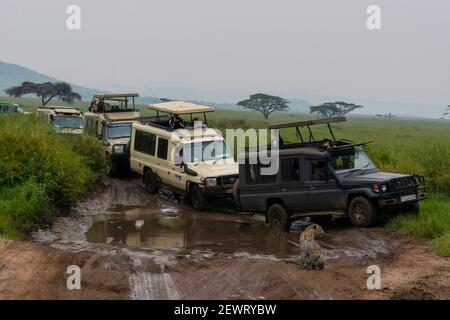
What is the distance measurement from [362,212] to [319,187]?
112 cm

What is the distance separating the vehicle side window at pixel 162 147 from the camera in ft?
62.0

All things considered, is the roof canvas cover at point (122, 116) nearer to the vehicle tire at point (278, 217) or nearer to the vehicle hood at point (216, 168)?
the vehicle hood at point (216, 168)

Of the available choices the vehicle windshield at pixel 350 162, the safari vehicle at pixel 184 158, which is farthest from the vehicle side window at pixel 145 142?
the vehicle windshield at pixel 350 162

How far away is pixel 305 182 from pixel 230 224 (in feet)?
7.71

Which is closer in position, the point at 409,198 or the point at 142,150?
the point at 409,198

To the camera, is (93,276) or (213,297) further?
(93,276)

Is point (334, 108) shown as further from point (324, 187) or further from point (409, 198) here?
point (409, 198)

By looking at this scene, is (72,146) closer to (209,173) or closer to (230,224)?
(209,173)

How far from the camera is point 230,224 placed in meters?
15.4

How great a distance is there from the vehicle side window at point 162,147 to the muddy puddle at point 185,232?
2.13 metres

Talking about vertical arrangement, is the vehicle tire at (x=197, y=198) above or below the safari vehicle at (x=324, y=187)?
below

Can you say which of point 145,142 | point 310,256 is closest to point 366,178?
point 310,256

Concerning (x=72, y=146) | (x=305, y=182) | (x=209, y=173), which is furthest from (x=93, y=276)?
(x=72, y=146)

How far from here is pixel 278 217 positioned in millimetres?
14844
